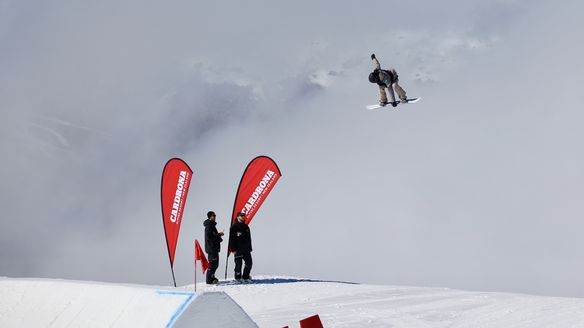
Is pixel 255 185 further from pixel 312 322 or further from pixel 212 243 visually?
pixel 312 322

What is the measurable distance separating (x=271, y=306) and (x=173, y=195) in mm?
6219

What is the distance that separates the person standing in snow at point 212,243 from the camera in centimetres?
1336

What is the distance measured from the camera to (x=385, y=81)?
13273 millimetres

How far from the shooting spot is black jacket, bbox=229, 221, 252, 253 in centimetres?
1354

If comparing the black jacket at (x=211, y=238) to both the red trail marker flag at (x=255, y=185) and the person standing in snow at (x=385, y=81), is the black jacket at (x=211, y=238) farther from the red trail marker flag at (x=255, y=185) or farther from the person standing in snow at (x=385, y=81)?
the person standing in snow at (x=385, y=81)

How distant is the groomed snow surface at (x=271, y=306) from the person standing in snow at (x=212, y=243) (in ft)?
1.64

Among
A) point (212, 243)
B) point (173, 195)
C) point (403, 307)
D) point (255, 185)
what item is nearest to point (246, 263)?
point (212, 243)

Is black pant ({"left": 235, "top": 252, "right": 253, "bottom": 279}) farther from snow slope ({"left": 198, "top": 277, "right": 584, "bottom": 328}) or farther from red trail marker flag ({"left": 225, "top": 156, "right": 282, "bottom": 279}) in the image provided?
red trail marker flag ({"left": 225, "top": 156, "right": 282, "bottom": 279})

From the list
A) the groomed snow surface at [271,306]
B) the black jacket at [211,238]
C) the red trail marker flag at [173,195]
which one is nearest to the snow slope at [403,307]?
the groomed snow surface at [271,306]

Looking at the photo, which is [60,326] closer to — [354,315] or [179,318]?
[179,318]

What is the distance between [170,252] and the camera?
1541 cm

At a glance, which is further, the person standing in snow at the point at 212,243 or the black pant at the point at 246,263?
the black pant at the point at 246,263

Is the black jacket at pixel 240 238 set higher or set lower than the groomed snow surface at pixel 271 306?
higher

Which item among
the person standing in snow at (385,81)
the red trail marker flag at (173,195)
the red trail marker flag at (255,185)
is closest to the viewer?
the person standing in snow at (385,81)
